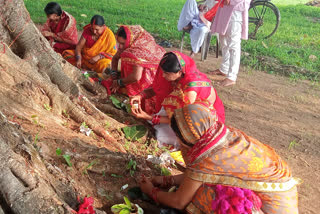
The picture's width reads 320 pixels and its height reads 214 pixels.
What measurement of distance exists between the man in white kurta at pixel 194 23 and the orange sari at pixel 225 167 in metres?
5.17

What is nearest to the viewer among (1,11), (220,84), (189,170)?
(189,170)

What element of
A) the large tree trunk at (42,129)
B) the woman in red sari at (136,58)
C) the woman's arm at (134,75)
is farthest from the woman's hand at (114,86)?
→ the large tree trunk at (42,129)

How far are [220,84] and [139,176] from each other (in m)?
3.54

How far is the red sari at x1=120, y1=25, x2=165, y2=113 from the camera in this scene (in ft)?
14.8

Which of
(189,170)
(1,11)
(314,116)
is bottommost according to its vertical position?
(314,116)

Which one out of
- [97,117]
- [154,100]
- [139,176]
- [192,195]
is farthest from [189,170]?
[154,100]

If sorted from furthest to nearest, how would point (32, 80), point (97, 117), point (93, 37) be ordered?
point (93, 37)
point (97, 117)
point (32, 80)

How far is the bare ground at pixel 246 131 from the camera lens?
2.53 m

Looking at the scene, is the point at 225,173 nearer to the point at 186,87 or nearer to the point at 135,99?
the point at 186,87

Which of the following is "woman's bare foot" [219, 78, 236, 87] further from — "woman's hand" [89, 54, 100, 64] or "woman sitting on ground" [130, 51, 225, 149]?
"woman's hand" [89, 54, 100, 64]

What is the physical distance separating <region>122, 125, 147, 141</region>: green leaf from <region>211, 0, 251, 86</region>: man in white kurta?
101 inches

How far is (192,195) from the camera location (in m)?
2.30

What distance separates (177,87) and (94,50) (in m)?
2.47

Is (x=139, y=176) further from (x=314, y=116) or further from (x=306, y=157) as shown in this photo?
(x=314, y=116)
